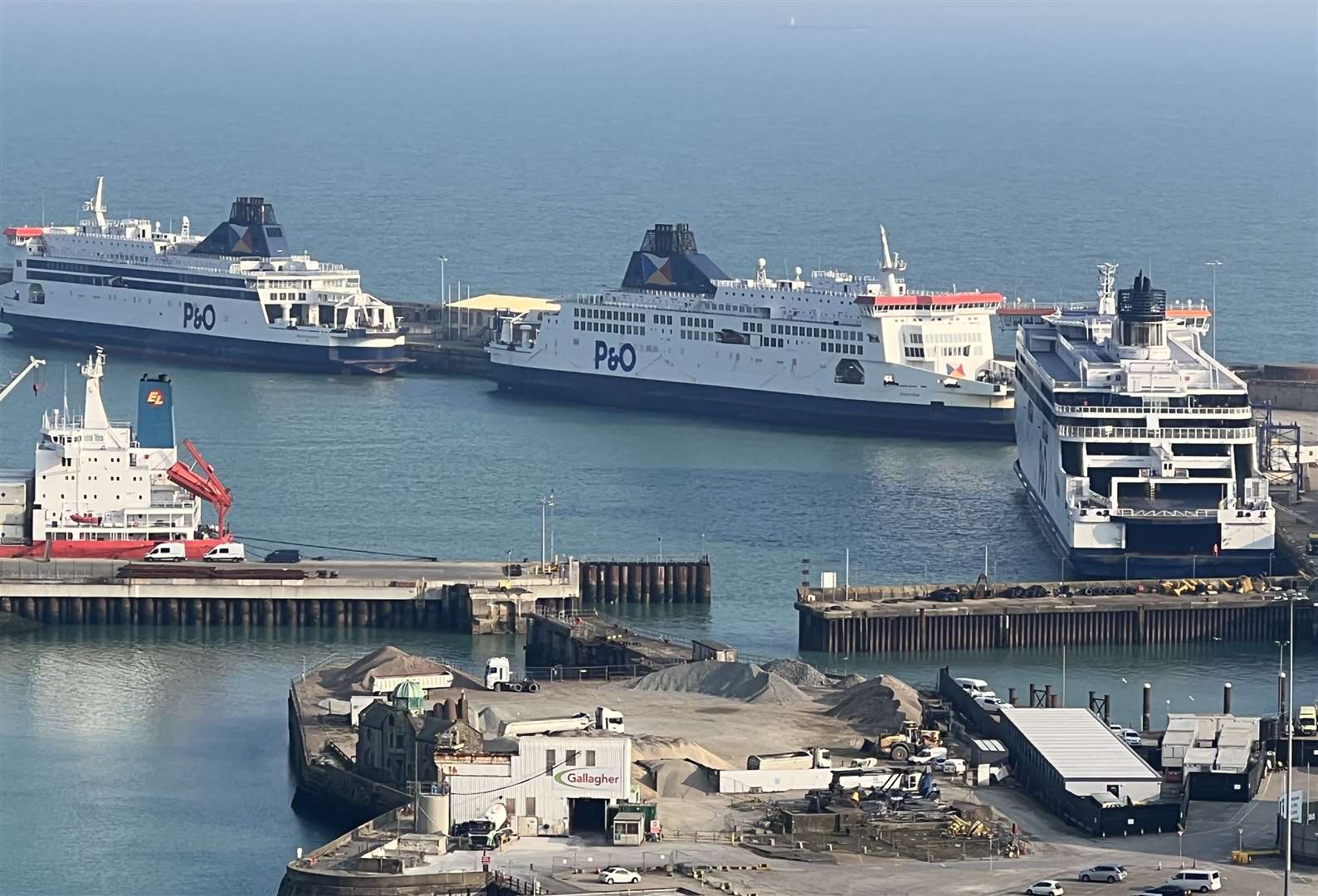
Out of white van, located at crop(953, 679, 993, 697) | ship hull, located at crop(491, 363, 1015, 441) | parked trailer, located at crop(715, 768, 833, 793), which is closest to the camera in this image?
parked trailer, located at crop(715, 768, 833, 793)

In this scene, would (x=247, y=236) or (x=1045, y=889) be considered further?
Result: (x=247, y=236)

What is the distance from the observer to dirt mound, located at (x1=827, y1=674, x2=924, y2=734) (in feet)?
195

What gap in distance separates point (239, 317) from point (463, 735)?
61666mm

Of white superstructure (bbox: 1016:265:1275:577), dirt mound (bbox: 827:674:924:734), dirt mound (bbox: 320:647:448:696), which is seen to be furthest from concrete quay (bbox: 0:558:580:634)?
white superstructure (bbox: 1016:265:1275:577)

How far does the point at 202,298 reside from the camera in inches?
4560

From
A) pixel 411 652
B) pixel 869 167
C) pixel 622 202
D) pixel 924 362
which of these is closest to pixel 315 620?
pixel 411 652

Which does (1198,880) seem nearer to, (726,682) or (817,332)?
A: (726,682)

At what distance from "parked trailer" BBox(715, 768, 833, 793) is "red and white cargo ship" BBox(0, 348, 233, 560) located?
2243 cm

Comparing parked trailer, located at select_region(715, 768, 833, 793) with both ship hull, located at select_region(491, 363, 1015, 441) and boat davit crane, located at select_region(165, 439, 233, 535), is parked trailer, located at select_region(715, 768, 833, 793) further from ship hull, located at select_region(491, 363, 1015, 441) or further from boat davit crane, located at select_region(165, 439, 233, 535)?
ship hull, located at select_region(491, 363, 1015, 441)

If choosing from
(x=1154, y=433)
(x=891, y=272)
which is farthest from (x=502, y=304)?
(x=1154, y=433)

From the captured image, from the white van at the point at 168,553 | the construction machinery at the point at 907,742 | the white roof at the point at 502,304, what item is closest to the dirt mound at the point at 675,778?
the construction machinery at the point at 907,742

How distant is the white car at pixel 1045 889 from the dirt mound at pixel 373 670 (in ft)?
55.0

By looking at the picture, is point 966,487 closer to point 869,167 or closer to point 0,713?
point 0,713

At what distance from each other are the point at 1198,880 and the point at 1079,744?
7.35m
